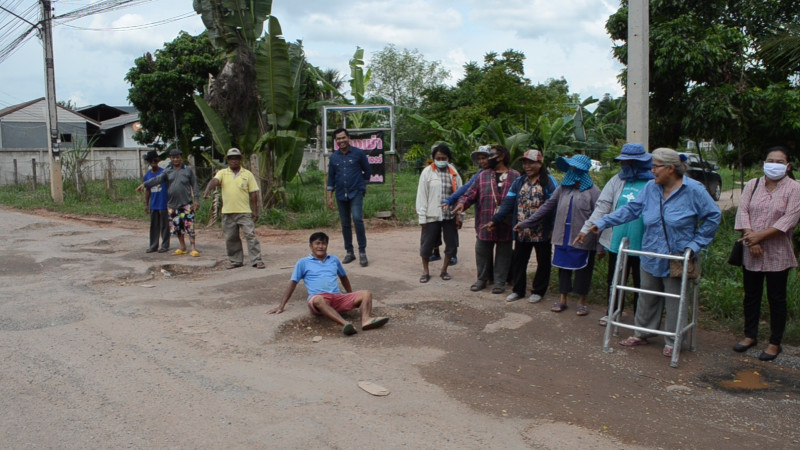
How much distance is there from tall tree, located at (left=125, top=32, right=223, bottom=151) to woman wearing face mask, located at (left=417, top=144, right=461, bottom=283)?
13767mm

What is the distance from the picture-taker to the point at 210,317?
6.50 metres

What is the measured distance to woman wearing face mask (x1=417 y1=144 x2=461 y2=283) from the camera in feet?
25.9

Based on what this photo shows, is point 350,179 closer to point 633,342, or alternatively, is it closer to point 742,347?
point 633,342

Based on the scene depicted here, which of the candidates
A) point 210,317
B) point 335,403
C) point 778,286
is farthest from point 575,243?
point 210,317

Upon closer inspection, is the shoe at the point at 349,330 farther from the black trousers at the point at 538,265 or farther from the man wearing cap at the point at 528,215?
the black trousers at the point at 538,265

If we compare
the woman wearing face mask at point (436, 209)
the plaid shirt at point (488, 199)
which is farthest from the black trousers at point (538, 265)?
the woman wearing face mask at point (436, 209)

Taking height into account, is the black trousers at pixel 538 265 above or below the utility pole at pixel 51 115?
below

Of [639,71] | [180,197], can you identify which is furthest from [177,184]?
[639,71]

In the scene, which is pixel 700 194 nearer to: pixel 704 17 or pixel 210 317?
pixel 210 317

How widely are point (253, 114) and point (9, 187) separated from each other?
15.3 m

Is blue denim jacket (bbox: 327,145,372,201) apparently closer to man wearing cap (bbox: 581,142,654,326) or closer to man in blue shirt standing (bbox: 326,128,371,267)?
man in blue shirt standing (bbox: 326,128,371,267)

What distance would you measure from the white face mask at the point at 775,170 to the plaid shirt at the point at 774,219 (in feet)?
0.27

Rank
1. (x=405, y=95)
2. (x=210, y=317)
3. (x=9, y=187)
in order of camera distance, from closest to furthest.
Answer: (x=210, y=317) → (x=9, y=187) → (x=405, y=95)

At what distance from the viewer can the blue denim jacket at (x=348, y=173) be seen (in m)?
8.74
